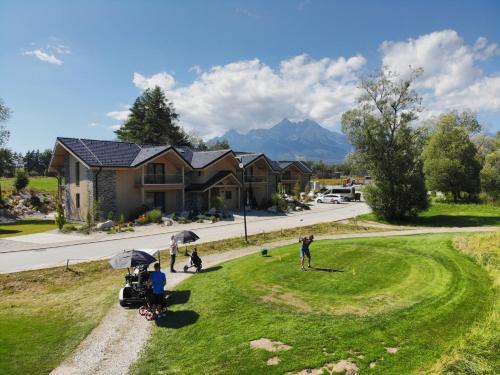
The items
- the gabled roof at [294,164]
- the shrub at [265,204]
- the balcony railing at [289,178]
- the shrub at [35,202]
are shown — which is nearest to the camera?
the shrub at [35,202]

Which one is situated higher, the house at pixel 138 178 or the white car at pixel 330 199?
the house at pixel 138 178

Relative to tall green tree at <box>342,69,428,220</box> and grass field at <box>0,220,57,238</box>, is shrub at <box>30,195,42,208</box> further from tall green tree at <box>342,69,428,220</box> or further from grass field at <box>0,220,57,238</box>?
tall green tree at <box>342,69,428,220</box>

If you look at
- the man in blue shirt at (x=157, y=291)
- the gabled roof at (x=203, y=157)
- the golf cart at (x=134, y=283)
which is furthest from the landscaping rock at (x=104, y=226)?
the man in blue shirt at (x=157, y=291)

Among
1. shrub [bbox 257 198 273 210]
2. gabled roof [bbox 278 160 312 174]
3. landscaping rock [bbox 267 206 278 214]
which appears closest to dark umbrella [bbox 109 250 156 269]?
landscaping rock [bbox 267 206 278 214]

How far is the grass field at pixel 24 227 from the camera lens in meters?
31.7

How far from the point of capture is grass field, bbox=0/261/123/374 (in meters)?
10.3

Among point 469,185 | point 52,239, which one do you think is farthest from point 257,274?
point 469,185

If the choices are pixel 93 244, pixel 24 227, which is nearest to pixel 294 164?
pixel 24 227

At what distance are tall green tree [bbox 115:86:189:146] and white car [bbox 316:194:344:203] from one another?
107 ft

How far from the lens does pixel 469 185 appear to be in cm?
4900

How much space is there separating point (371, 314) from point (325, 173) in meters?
135

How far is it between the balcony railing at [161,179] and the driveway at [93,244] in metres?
7.54

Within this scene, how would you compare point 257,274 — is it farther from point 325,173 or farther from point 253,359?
point 325,173

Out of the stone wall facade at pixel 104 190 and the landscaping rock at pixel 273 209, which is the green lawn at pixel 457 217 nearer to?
the landscaping rock at pixel 273 209
